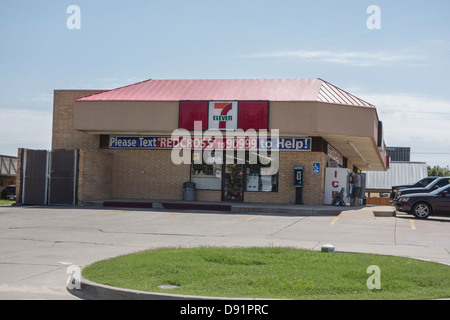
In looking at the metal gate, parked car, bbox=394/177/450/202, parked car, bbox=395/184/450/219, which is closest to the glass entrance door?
the metal gate

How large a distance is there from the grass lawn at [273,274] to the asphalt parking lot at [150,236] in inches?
44.7

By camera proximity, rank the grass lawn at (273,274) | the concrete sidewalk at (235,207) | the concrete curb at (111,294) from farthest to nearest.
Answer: the concrete sidewalk at (235,207) < the grass lawn at (273,274) < the concrete curb at (111,294)

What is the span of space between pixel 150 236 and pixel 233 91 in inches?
577

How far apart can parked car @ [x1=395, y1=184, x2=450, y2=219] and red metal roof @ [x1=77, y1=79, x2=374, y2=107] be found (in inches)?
243

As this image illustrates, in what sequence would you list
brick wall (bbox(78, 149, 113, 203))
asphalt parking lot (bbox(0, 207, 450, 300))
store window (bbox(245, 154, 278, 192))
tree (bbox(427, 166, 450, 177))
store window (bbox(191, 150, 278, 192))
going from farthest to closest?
tree (bbox(427, 166, 450, 177)) → store window (bbox(191, 150, 278, 192)) → store window (bbox(245, 154, 278, 192)) → brick wall (bbox(78, 149, 113, 203)) → asphalt parking lot (bbox(0, 207, 450, 300))

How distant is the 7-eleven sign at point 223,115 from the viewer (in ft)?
86.6

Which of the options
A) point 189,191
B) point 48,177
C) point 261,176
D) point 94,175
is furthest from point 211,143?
point 48,177

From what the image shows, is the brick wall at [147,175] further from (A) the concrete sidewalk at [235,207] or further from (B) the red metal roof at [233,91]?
(B) the red metal roof at [233,91]

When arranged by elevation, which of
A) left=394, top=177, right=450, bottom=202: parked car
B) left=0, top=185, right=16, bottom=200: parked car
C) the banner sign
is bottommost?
left=0, top=185, right=16, bottom=200: parked car

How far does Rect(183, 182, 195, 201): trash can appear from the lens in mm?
28438

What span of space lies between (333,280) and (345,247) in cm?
514

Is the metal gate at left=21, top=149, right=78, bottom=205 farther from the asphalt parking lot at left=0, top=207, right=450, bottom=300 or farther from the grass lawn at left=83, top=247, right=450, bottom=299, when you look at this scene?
the grass lawn at left=83, top=247, right=450, bottom=299

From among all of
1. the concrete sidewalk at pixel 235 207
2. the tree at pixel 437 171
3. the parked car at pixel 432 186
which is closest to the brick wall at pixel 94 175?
the concrete sidewalk at pixel 235 207
